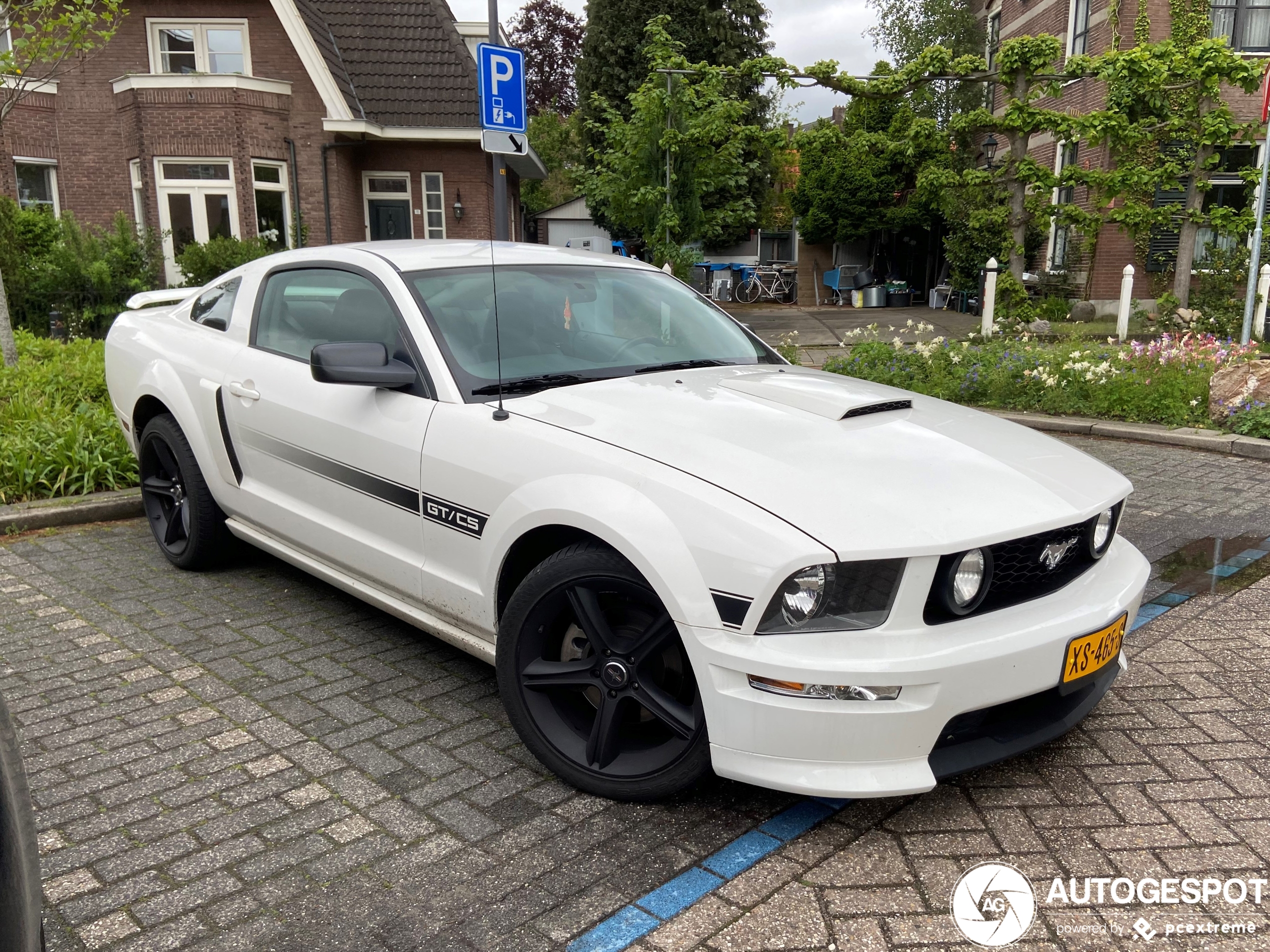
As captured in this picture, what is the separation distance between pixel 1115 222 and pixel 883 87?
17.7 feet

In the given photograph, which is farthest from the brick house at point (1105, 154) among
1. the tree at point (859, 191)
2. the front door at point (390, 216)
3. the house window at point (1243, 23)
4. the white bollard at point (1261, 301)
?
the front door at point (390, 216)

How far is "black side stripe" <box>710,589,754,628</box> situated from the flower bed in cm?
625

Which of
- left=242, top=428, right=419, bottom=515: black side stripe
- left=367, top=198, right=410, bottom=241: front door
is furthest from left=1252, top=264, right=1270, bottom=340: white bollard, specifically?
left=367, top=198, right=410, bottom=241: front door

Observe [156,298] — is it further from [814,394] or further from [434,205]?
[434,205]

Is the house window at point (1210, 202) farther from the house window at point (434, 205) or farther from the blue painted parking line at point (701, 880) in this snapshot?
the blue painted parking line at point (701, 880)

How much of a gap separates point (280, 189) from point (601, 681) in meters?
20.9

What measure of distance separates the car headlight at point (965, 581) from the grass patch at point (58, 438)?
559 cm

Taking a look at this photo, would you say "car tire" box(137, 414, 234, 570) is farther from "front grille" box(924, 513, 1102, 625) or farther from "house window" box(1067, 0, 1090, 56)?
"house window" box(1067, 0, 1090, 56)

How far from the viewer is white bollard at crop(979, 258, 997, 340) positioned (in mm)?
15750

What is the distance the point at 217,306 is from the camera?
4.89m

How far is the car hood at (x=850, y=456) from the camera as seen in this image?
259cm

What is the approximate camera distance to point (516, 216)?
32.1 m

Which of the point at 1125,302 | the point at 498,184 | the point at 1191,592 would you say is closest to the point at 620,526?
the point at 1191,592

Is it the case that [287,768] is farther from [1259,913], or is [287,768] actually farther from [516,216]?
[516,216]
